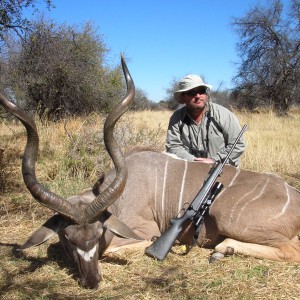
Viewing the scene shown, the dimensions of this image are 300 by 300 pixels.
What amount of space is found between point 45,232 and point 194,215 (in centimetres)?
111

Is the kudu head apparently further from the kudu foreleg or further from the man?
the man

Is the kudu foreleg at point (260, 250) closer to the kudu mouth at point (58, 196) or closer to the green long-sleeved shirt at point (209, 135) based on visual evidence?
the kudu mouth at point (58, 196)

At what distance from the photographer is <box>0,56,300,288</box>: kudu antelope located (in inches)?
102

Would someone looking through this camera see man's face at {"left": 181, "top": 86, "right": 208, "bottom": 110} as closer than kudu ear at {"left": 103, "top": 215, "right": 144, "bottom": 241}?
No

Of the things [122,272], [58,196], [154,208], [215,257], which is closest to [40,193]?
[58,196]

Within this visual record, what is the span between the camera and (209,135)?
13.3 ft

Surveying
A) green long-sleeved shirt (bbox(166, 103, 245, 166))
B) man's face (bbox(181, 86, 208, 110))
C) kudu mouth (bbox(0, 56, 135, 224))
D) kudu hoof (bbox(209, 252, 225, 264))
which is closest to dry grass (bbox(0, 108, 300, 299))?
kudu hoof (bbox(209, 252, 225, 264))

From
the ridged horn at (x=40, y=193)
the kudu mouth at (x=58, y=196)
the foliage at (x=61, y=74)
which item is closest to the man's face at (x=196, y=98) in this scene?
the kudu mouth at (x=58, y=196)

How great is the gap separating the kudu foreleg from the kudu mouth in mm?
907

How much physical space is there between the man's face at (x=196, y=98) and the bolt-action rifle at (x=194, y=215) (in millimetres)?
837

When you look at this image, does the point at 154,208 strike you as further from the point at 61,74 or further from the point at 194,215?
the point at 61,74

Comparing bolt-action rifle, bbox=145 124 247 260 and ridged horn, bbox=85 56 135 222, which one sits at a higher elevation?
ridged horn, bbox=85 56 135 222

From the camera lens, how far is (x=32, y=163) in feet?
8.78

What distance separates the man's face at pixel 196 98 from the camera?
392 centimetres
